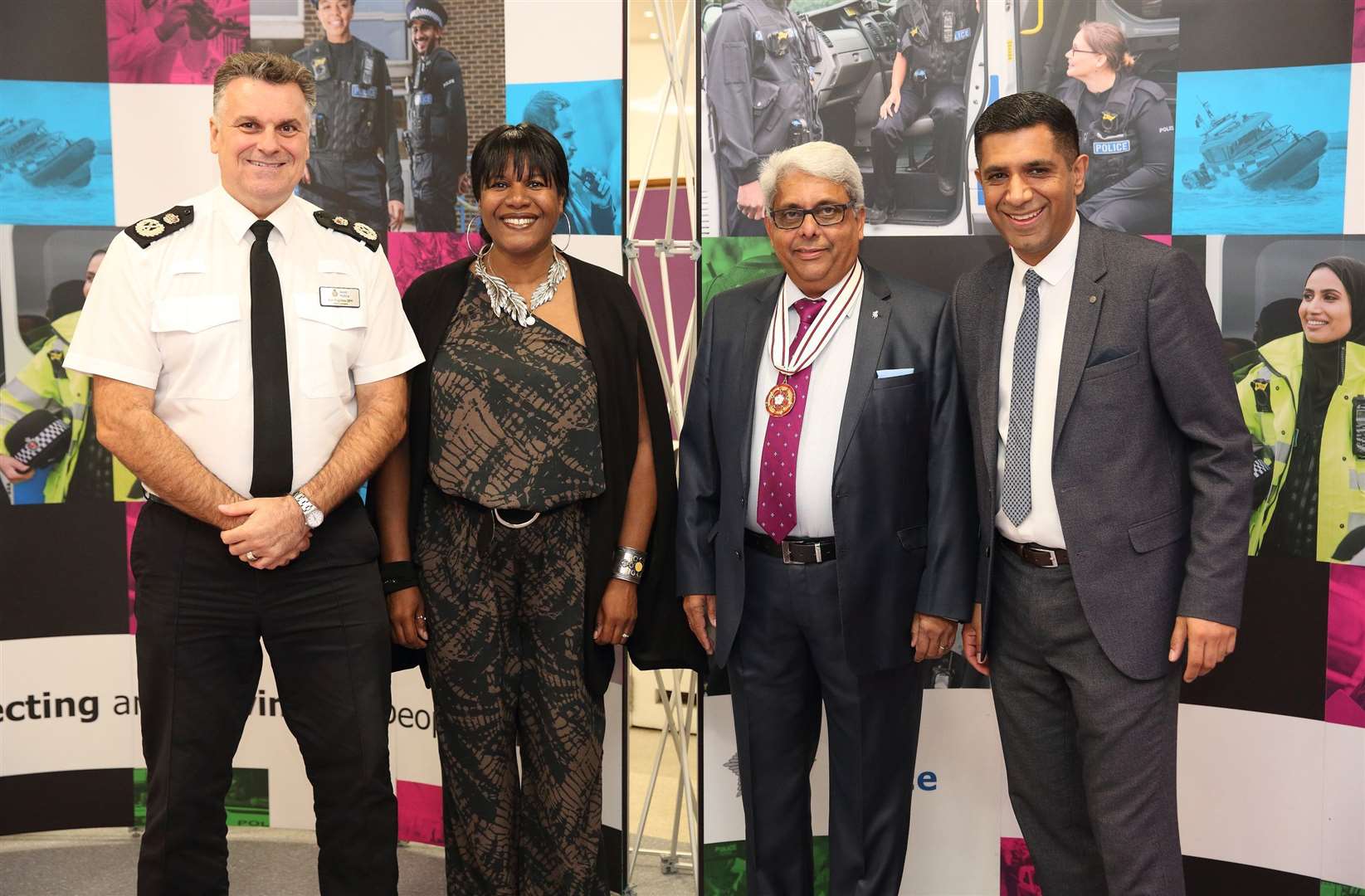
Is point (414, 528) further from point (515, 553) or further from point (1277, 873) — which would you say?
point (1277, 873)

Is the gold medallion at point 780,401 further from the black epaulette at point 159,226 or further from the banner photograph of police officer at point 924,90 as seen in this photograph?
the black epaulette at point 159,226

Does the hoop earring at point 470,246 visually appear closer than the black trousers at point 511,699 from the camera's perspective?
No

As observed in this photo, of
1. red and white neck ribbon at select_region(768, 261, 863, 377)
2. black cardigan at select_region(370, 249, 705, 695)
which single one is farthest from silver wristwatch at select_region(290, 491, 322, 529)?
red and white neck ribbon at select_region(768, 261, 863, 377)

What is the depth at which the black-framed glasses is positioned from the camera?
2.64 m

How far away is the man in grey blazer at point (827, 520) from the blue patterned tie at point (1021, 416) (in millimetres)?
182

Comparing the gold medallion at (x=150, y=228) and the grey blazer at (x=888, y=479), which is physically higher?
the gold medallion at (x=150, y=228)

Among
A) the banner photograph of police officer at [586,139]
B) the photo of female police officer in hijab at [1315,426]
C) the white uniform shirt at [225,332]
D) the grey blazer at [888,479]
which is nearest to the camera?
the white uniform shirt at [225,332]

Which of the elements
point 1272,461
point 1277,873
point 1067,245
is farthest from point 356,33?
point 1277,873

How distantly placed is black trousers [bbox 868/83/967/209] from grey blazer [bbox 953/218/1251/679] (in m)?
0.78

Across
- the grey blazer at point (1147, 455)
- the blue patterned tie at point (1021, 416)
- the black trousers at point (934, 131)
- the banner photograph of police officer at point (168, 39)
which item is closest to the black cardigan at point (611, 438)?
the black trousers at point (934, 131)

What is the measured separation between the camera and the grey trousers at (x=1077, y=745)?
237cm

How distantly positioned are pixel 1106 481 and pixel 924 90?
4.06 ft

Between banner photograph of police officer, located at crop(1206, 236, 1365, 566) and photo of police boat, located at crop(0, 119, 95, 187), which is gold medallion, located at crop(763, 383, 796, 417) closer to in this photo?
banner photograph of police officer, located at crop(1206, 236, 1365, 566)

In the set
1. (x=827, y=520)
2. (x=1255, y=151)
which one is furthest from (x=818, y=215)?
(x=1255, y=151)
